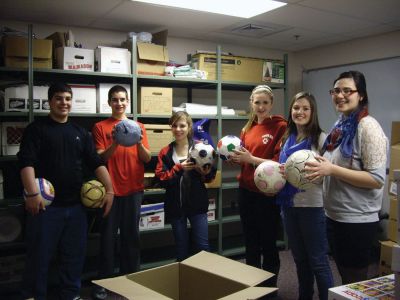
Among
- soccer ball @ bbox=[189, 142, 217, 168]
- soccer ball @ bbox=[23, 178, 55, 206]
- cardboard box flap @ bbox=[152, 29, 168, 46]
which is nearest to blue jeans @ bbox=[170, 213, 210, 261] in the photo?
soccer ball @ bbox=[189, 142, 217, 168]

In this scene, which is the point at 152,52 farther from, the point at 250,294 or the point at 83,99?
the point at 250,294

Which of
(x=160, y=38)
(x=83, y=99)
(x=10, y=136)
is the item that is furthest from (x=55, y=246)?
(x=160, y=38)

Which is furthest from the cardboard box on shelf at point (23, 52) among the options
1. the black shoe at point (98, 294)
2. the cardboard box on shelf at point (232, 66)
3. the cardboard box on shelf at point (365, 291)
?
the cardboard box on shelf at point (365, 291)

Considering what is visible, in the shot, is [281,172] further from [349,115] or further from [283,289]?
[283,289]

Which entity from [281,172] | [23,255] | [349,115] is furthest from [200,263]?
[23,255]

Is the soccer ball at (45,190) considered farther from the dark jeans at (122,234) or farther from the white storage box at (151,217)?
the white storage box at (151,217)

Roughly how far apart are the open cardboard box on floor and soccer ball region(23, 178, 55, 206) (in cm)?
119

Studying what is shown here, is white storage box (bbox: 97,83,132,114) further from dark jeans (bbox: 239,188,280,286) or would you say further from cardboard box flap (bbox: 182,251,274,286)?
cardboard box flap (bbox: 182,251,274,286)

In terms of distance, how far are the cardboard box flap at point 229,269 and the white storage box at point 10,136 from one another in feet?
6.69

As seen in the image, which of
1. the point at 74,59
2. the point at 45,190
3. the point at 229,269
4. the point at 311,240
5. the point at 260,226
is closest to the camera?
the point at 229,269

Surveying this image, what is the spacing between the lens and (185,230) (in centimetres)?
271

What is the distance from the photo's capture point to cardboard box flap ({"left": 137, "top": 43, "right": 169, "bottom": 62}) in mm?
3322

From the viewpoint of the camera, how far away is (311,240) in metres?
2.07

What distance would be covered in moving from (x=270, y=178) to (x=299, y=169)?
309mm
